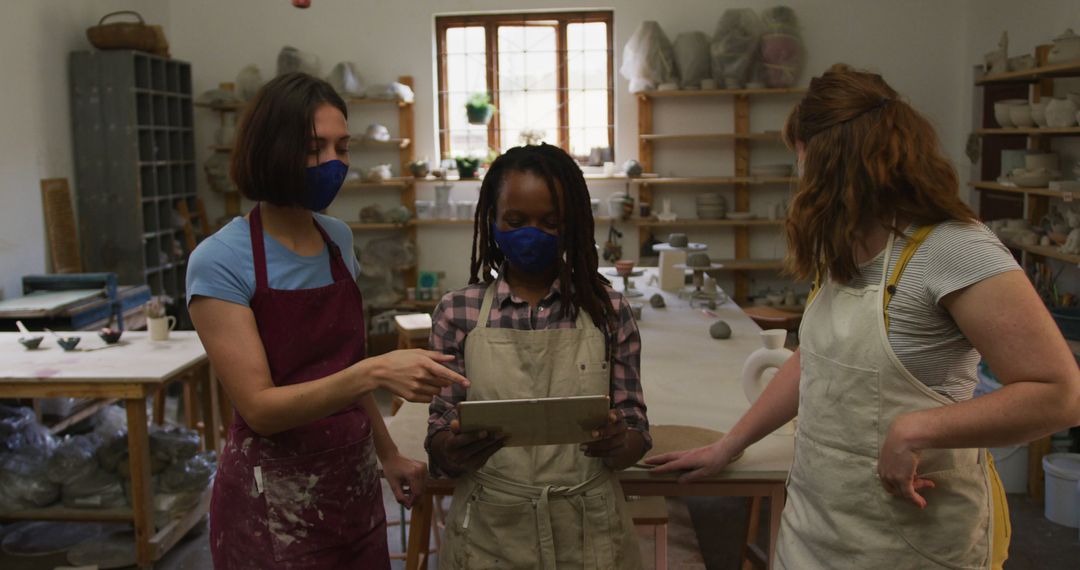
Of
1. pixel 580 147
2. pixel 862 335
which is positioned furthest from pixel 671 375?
pixel 580 147

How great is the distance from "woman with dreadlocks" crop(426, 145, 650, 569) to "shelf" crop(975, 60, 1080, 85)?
404 cm

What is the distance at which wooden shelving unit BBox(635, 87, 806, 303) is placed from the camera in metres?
7.46

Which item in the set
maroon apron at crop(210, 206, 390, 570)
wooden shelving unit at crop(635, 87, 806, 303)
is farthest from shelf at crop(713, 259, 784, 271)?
maroon apron at crop(210, 206, 390, 570)

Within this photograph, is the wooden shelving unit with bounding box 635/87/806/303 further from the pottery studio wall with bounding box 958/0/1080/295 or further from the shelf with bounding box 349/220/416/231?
the shelf with bounding box 349/220/416/231

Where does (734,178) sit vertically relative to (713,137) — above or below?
below

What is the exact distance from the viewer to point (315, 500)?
183 centimetres

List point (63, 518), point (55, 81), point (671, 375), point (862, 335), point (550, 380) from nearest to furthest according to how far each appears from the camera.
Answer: point (862, 335) < point (550, 380) < point (671, 375) < point (63, 518) < point (55, 81)

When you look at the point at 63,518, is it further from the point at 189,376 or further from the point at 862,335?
the point at 862,335

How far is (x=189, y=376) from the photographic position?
182 inches

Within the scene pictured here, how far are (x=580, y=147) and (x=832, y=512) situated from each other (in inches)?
257

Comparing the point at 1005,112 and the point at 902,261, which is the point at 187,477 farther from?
the point at 1005,112

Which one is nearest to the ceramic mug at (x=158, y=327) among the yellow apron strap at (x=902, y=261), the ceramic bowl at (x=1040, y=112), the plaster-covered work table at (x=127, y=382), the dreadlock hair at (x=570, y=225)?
the plaster-covered work table at (x=127, y=382)

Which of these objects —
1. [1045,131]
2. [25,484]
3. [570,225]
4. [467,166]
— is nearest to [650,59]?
[467,166]

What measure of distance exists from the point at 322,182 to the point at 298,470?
1.76ft
